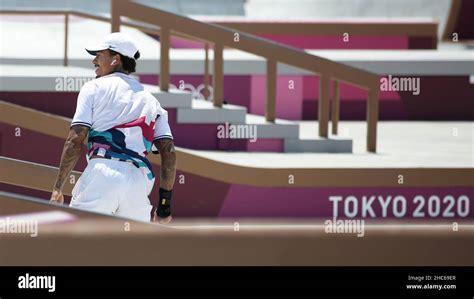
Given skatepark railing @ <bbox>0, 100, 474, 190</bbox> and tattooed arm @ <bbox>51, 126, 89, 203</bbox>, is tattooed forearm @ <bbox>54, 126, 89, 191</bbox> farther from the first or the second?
skatepark railing @ <bbox>0, 100, 474, 190</bbox>

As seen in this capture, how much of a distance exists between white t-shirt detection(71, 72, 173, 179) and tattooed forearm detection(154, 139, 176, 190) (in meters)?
0.08

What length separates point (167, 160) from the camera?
6.06 meters

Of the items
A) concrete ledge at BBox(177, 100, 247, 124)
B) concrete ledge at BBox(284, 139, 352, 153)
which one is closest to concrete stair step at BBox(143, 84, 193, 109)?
concrete ledge at BBox(177, 100, 247, 124)

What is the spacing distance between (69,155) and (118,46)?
1.91 ft

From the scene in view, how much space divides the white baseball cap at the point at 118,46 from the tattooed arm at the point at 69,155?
16.2 inches

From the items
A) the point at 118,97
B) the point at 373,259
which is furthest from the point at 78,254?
the point at 118,97

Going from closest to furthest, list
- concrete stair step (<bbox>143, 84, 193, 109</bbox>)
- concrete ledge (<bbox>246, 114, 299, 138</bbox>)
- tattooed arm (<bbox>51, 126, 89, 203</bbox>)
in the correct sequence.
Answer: tattooed arm (<bbox>51, 126, 89, 203</bbox>), concrete stair step (<bbox>143, 84, 193, 109</bbox>), concrete ledge (<bbox>246, 114, 299, 138</bbox>)

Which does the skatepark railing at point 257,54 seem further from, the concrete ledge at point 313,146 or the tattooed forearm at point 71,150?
the tattooed forearm at point 71,150

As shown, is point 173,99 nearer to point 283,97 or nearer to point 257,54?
point 257,54

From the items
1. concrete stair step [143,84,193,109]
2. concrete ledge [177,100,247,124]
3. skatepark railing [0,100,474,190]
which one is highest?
concrete stair step [143,84,193,109]

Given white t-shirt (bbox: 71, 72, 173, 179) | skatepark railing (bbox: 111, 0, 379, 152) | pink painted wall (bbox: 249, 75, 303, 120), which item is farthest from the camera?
pink painted wall (bbox: 249, 75, 303, 120)

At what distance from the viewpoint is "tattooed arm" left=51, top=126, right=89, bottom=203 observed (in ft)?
18.7
